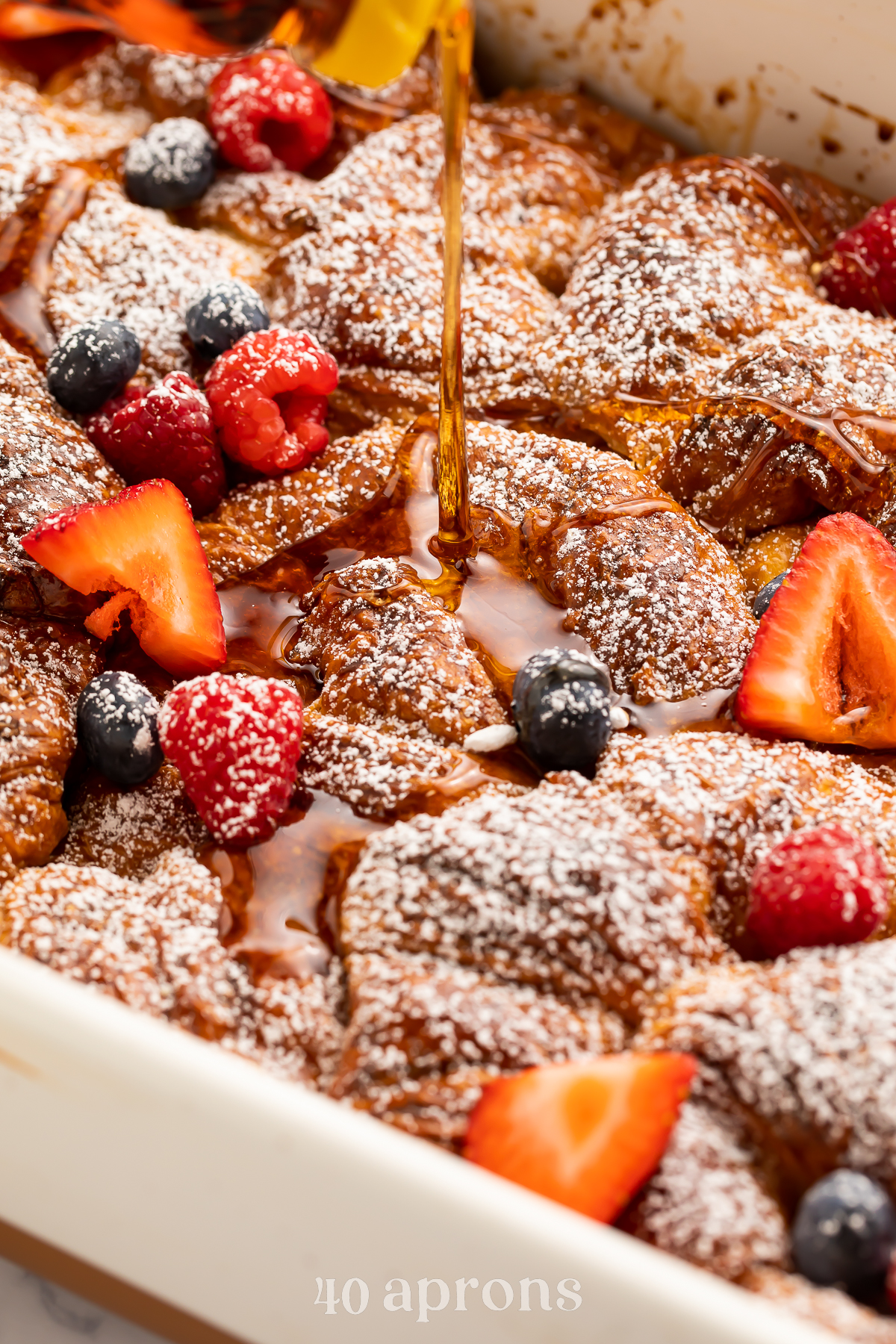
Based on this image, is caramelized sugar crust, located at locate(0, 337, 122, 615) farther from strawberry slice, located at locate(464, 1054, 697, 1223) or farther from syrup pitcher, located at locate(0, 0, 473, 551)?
strawberry slice, located at locate(464, 1054, 697, 1223)

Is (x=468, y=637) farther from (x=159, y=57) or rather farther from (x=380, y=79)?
(x=159, y=57)

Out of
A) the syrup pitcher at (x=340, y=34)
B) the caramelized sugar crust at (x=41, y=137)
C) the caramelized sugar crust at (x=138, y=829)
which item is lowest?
the caramelized sugar crust at (x=138, y=829)

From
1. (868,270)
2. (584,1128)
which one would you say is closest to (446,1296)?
(584,1128)

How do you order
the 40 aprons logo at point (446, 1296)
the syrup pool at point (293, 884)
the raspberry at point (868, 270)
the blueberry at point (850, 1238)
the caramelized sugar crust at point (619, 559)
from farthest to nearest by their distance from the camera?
the raspberry at point (868, 270), the caramelized sugar crust at point (619, 559), the syrup pool at point (293, 884), the blueberry at point (850, 1238), the 40 aprons logo at point (446, 1296)

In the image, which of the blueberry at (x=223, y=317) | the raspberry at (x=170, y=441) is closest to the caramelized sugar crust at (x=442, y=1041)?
the raspberry at (x=170, y=441)

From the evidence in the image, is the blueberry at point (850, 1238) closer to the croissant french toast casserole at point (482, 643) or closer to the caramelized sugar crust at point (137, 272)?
the croissant french toast casserole at point (482, 643)

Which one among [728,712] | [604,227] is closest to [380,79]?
[604,227]

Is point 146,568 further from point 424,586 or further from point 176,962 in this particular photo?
point 176,962
